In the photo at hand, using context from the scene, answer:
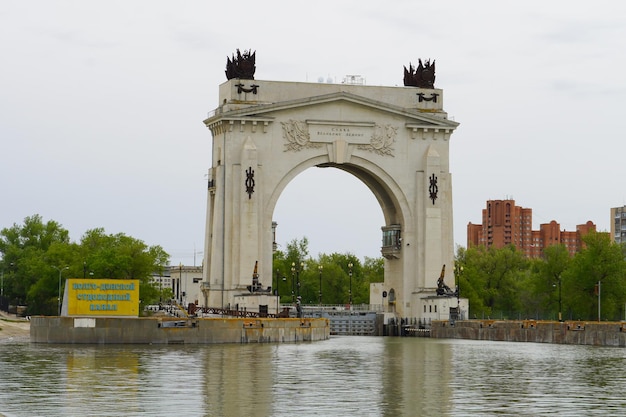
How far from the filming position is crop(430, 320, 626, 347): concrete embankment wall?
76125 millimetres

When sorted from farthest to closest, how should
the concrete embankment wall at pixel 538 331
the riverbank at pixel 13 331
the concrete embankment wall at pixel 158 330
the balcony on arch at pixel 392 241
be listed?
the balcony on arch at pixel 392 241 < the riverbank at pixel 13 331 < the concrete embankment wall at pixel 538 331 < the concrete embankment wall at pixel 158 330

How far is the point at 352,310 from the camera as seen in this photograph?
106m

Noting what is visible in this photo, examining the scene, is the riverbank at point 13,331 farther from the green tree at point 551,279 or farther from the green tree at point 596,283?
the green tree at point 551,279

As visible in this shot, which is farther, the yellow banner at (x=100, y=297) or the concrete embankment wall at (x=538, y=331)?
the concrete embankment wall at (x=538, y=331)

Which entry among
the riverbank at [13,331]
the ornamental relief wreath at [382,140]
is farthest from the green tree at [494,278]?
the riverbank at [13,331]

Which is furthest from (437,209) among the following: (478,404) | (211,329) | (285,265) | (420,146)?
(478,404)

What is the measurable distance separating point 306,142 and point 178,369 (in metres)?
54.1

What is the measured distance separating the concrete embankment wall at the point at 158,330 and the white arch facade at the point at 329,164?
22.0 m

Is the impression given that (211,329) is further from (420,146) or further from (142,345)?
(420,146)

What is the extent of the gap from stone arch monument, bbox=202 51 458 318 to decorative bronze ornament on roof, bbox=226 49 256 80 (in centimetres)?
10

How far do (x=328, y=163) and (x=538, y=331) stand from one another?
25.1 metres

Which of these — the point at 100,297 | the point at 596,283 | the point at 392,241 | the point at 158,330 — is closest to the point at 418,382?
the point at 100,297

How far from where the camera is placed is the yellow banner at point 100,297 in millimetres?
66812

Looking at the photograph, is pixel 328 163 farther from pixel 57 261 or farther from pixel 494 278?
pixel 494 278
